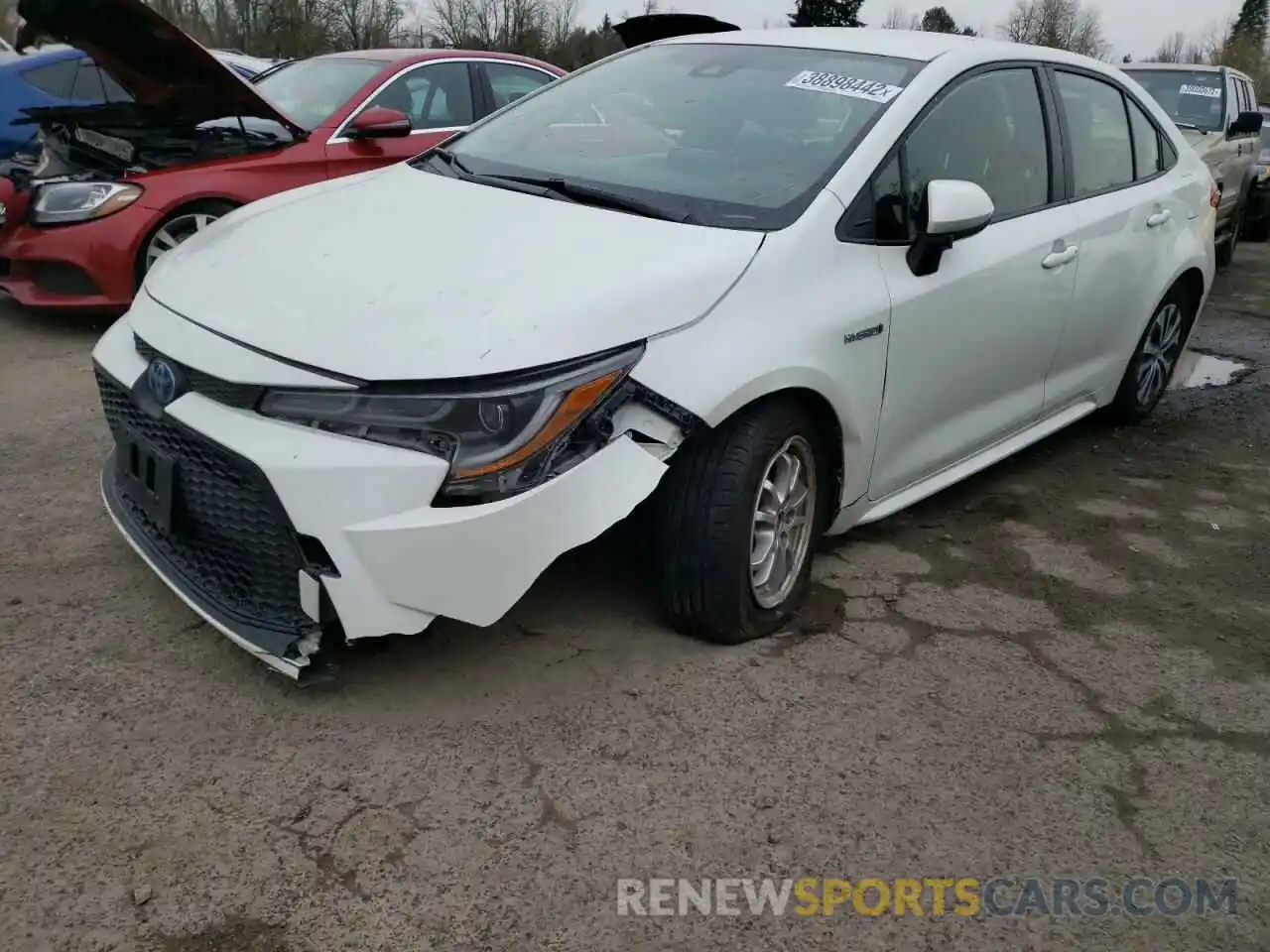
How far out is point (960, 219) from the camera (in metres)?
3.23

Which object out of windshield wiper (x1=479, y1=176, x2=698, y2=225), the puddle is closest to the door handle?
windshield wiper (x1=479, y1=176, x2=698, y2=225)

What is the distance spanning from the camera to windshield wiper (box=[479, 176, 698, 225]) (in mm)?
3104

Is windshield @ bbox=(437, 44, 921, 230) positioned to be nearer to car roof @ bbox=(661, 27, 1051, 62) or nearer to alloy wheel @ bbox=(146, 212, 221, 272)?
car roof @ bbox=(661, 27, 1051, 62)

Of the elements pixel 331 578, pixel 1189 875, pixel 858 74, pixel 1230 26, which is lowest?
pixel 1189 875

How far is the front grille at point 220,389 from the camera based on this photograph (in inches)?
102

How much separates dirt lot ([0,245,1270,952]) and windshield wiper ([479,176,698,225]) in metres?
0.99

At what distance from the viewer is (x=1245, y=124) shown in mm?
9609

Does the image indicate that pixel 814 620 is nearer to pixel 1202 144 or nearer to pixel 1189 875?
pixel 1189 875

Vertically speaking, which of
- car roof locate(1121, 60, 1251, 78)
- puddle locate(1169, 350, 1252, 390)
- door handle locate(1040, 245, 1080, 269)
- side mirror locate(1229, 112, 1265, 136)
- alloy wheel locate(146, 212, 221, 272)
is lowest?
puddle locate(1169, 350, 1252, 390)

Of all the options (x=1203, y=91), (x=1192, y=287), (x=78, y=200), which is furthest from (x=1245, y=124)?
(x=78, y=200)

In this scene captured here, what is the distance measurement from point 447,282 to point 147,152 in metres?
4.13

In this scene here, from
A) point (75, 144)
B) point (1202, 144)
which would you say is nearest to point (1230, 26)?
point (1202, 144)

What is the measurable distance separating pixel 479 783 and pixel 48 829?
0.88 meters

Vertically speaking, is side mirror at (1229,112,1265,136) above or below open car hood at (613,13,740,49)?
below
